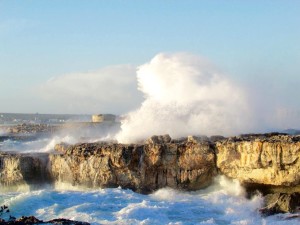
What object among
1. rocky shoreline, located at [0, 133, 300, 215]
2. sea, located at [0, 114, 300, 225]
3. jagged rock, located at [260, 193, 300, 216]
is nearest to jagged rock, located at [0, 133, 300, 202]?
rocky shoreline, located at [0, 133, 300, 215]

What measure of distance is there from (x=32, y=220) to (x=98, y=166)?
5143 mm

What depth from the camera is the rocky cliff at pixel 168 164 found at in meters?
17.3

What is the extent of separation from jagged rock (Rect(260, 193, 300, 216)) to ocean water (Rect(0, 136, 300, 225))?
0.38 metres

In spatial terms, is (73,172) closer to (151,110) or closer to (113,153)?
(113,153)

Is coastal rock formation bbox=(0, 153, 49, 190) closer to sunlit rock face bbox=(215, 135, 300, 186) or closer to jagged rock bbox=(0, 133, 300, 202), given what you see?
jagged rock bbox=(0, 133, 300, 202)

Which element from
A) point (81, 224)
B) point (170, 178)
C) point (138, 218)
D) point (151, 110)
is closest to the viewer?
point (81, 224)

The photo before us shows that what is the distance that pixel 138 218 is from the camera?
15492 millimetres

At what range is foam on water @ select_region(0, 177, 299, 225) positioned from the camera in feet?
50.9

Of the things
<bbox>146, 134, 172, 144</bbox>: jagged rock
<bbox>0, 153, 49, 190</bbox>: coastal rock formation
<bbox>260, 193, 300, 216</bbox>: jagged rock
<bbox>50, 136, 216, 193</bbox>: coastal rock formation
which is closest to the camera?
<bbox>260, 193, 300, 216</bbox>: jagged rock

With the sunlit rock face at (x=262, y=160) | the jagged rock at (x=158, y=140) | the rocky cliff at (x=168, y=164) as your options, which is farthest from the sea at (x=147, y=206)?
the jagged rock at (x=158, y=140)

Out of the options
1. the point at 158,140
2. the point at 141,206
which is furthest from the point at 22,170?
the point at 141,206

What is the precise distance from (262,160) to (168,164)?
376 cm

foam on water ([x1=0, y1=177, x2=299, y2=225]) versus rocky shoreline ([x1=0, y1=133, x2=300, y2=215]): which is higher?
rocky shoreline ([x1=0, y1=133, x2=300, y2=215])

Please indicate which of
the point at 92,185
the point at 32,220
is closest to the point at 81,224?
the point at 32,220
